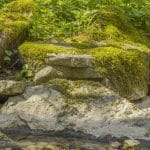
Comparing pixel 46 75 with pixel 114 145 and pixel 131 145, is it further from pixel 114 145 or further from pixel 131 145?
pixel 131 145

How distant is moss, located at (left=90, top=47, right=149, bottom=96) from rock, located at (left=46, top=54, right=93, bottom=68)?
19 centimetres

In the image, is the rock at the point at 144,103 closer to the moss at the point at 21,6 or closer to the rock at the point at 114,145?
the rock at the point at 114,145

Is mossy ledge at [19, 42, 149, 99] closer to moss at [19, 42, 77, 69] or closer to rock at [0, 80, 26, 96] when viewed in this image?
moss at [19, 42, 77, 69]

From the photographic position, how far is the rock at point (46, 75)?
18.5 ft

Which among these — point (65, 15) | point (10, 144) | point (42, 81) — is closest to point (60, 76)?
point (42, 81)

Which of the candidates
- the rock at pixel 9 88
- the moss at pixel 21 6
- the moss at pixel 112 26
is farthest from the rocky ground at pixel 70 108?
the moss at pixel 21 6

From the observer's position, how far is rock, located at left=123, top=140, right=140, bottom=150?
458cm

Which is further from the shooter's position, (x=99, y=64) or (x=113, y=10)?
(x=113, y=10)

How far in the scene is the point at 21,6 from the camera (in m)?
7.54

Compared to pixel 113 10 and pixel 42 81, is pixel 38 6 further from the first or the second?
pixel 42 81

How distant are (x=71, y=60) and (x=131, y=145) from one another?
155 cm

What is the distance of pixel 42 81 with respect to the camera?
222 inches

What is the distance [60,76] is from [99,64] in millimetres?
585

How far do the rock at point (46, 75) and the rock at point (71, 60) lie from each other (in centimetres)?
10
